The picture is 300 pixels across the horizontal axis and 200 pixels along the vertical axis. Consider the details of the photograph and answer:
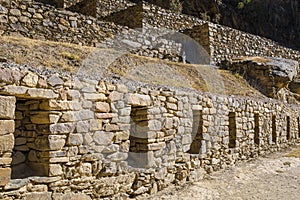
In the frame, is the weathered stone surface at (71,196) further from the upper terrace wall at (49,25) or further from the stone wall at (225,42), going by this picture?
the stone wall at (225,42)

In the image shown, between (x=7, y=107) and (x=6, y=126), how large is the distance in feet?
0.77

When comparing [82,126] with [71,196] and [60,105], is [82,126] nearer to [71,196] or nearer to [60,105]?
[60,105]

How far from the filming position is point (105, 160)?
4898 mm

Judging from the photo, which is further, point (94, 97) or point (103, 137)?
point (103, 137)

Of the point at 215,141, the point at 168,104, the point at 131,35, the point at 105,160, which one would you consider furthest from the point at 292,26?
the point at 105,160

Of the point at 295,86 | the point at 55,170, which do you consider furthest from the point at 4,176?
the point at 295,86

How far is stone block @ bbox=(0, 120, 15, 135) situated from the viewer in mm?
3725

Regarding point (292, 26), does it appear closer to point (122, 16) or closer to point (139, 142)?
point (122, 16)

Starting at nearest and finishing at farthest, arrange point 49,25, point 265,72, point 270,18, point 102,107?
point 102,107 → point 49,25 → point 265,72 → point 270,18

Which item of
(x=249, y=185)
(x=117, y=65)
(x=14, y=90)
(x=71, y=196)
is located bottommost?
(x=249, y=185)

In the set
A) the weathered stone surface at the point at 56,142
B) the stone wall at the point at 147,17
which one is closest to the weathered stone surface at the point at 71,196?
the weathered stone surface at the point at 56,142

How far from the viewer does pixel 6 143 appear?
3.77 m

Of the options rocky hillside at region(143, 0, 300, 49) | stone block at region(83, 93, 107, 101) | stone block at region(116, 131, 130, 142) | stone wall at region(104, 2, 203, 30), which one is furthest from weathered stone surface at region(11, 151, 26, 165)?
rocky hillside at region(143, 0, 300, 49)

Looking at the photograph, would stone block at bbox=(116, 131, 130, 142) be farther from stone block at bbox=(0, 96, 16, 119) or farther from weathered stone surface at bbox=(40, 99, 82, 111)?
stone block at bbox=(0, 96, 16, 119)
